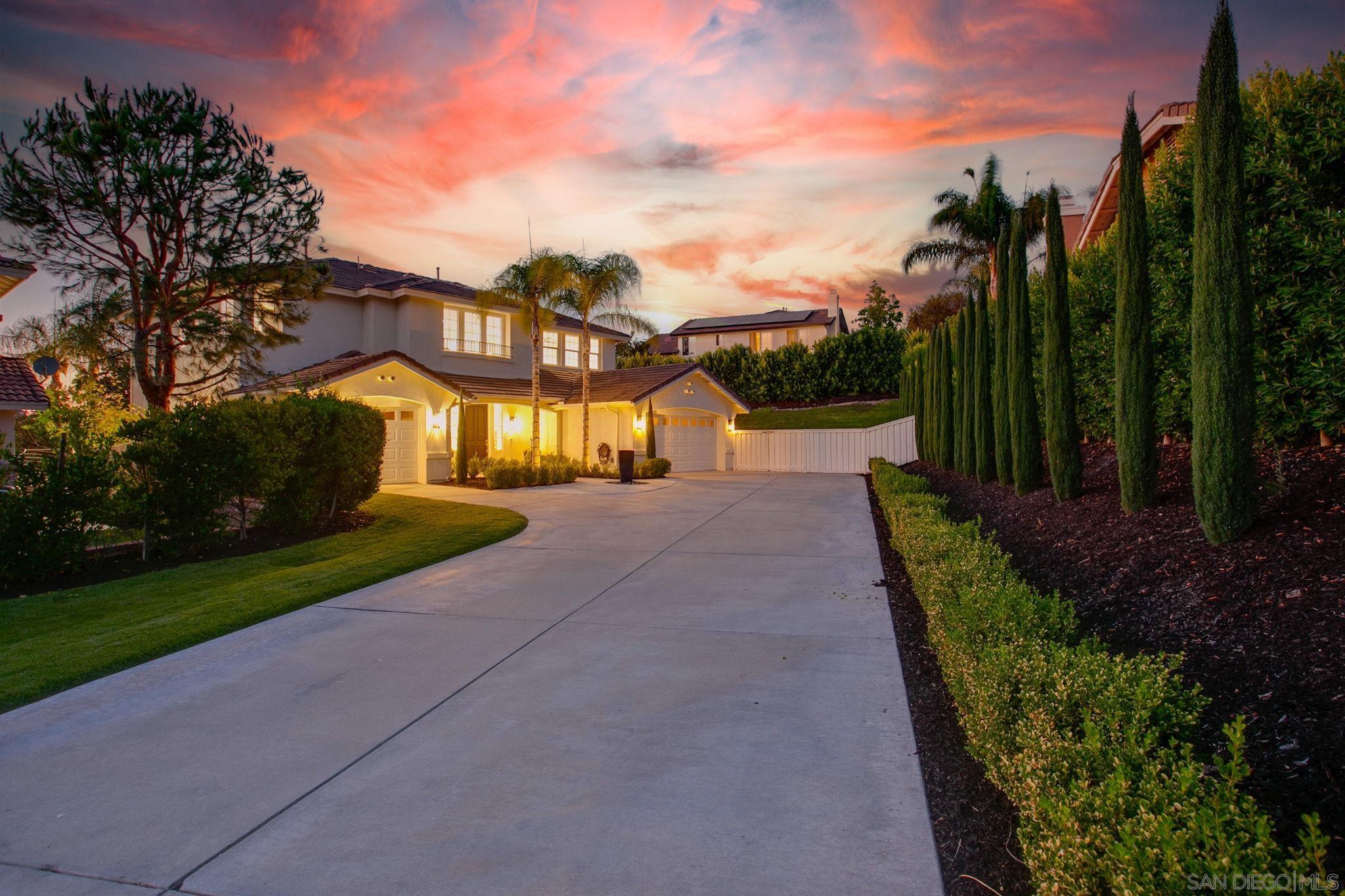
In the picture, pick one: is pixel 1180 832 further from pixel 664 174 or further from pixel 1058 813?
pixel 664 174

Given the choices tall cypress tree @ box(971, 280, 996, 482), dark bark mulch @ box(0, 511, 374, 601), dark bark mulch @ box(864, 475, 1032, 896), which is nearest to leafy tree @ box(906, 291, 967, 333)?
tall cypress tree @ box(971, 280, 996, 482)

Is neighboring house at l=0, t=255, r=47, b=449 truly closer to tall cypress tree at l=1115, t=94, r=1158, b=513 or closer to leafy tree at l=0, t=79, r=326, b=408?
leafy tree at l=0, t=79, r=326, b=408

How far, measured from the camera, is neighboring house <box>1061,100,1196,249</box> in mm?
12758

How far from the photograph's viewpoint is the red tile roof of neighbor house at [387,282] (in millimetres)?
20859

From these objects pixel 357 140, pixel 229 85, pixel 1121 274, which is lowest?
pixel 1121 274

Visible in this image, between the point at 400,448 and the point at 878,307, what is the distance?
39377 millimetres

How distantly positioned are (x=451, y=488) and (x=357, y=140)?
27.7 feet

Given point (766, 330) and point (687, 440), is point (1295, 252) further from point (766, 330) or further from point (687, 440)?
point (766, 330)

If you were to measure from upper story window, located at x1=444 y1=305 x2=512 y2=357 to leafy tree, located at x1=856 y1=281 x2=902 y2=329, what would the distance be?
32.0 metres

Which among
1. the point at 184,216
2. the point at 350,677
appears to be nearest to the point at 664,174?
the point at 184,216

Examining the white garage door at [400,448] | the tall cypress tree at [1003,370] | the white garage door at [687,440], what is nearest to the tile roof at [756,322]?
the white garage door at [687,440]

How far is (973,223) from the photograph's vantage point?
30.0 metres

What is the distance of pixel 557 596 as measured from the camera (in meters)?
6.64

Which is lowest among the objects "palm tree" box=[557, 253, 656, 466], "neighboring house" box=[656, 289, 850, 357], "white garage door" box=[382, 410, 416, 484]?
"white garage door" box=[382, 410, 416, 484]
